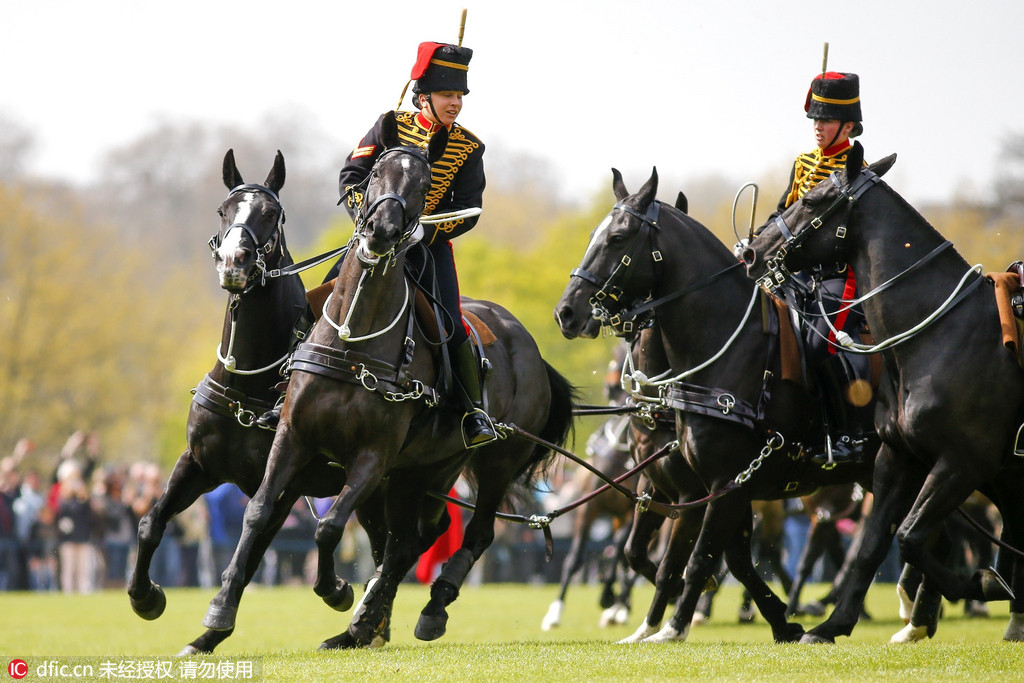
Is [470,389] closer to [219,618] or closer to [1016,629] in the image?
[219,618]

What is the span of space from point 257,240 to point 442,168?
5.10ft

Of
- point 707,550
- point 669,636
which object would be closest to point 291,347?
point 707,550

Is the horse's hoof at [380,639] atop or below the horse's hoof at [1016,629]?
below

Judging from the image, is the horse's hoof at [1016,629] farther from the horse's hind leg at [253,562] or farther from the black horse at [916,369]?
the horse's hind leg at [253,562]

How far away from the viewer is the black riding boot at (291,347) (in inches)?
336

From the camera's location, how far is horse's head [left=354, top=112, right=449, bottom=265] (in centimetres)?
791

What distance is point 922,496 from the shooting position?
26.8 feet

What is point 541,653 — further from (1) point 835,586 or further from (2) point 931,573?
(1) point 835,586

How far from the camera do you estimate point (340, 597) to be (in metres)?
10.1

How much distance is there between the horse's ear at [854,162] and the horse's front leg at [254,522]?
13.5 ft

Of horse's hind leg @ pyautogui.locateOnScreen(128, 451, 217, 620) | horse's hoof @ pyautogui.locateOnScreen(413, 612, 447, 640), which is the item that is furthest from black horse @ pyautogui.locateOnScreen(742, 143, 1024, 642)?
horse's hind leg @ pyautogui.locateOnScreen(128, 451, 217, 620)

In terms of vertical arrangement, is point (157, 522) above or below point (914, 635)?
above

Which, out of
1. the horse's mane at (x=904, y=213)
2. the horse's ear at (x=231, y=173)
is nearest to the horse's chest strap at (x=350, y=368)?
the horse's ear at (x=231, y=173)

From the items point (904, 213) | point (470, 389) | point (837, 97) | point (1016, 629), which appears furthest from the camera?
point (837, 97)
